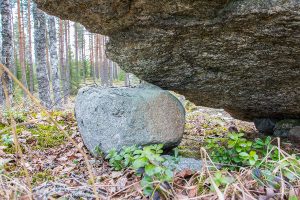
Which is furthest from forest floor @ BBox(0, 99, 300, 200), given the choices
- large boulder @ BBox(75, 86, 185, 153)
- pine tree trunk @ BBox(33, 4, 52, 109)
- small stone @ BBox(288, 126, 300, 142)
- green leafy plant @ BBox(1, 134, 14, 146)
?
pine tree trunk @ BBox(33, 4, 52, 109)

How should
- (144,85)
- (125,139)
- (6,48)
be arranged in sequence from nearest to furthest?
(125,139)
(144,85)
(6,48)

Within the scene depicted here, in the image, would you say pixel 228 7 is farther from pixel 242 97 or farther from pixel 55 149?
pixel 55 149

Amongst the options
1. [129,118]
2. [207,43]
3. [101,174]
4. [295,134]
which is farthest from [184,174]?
[295,134]

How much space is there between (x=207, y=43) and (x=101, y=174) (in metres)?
1.80

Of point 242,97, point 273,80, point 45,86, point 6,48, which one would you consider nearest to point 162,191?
point 273,80

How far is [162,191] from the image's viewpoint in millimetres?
1663

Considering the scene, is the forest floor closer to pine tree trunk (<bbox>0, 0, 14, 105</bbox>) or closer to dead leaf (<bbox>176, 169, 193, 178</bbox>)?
dead leaf (<bbox>176, 169, 193, 178</bbox>)

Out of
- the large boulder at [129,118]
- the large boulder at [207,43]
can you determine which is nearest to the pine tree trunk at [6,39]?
the large boulder at [129,118]

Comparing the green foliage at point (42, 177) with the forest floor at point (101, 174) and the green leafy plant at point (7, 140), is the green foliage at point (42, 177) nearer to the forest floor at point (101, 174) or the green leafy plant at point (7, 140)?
the forest floor at point (101, 174)

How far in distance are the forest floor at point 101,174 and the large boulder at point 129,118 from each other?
26 cm

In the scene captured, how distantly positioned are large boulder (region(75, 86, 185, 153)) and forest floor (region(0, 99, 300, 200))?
26 centimetres

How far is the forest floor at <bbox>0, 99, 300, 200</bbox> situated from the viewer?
1605 millimetres

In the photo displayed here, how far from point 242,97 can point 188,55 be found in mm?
1222

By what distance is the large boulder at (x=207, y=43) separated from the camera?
2957 millimetres
